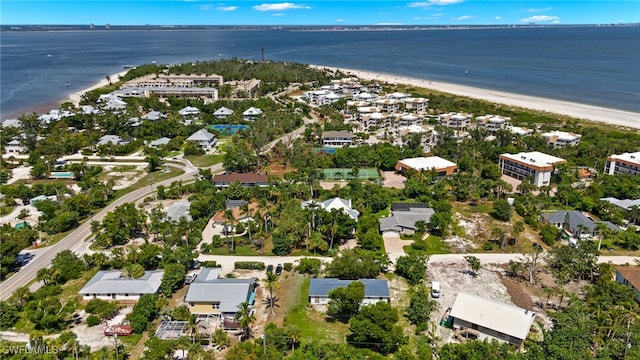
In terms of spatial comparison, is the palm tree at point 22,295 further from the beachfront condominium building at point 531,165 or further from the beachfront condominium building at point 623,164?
the beachfront condominium building at point 623,164

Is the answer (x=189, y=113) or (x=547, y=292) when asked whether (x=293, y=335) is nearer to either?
(x=547, y=292)

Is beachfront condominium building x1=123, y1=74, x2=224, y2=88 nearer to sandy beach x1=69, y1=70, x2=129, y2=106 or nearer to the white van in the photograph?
sandy beach x1=69, y1=70, x2=129, y2=106

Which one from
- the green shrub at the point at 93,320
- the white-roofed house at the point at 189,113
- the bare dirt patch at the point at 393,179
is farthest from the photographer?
the white-roofed house at the point at 189,113

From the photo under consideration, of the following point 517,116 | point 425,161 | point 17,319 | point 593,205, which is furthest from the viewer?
point 517,116

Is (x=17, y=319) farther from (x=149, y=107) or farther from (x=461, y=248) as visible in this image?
(x=149, y=107)

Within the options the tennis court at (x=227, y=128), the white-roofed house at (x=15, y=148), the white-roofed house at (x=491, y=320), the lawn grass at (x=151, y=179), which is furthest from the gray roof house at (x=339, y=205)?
the white-roofed house at (x=15, y=148)

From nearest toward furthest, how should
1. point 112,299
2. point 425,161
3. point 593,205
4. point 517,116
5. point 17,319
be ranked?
point 17,319
point 112,299
point 593,205
point 425,161
point 517,116

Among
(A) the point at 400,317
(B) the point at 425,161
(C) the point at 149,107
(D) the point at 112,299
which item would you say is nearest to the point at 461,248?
(A) the point at 400,317
